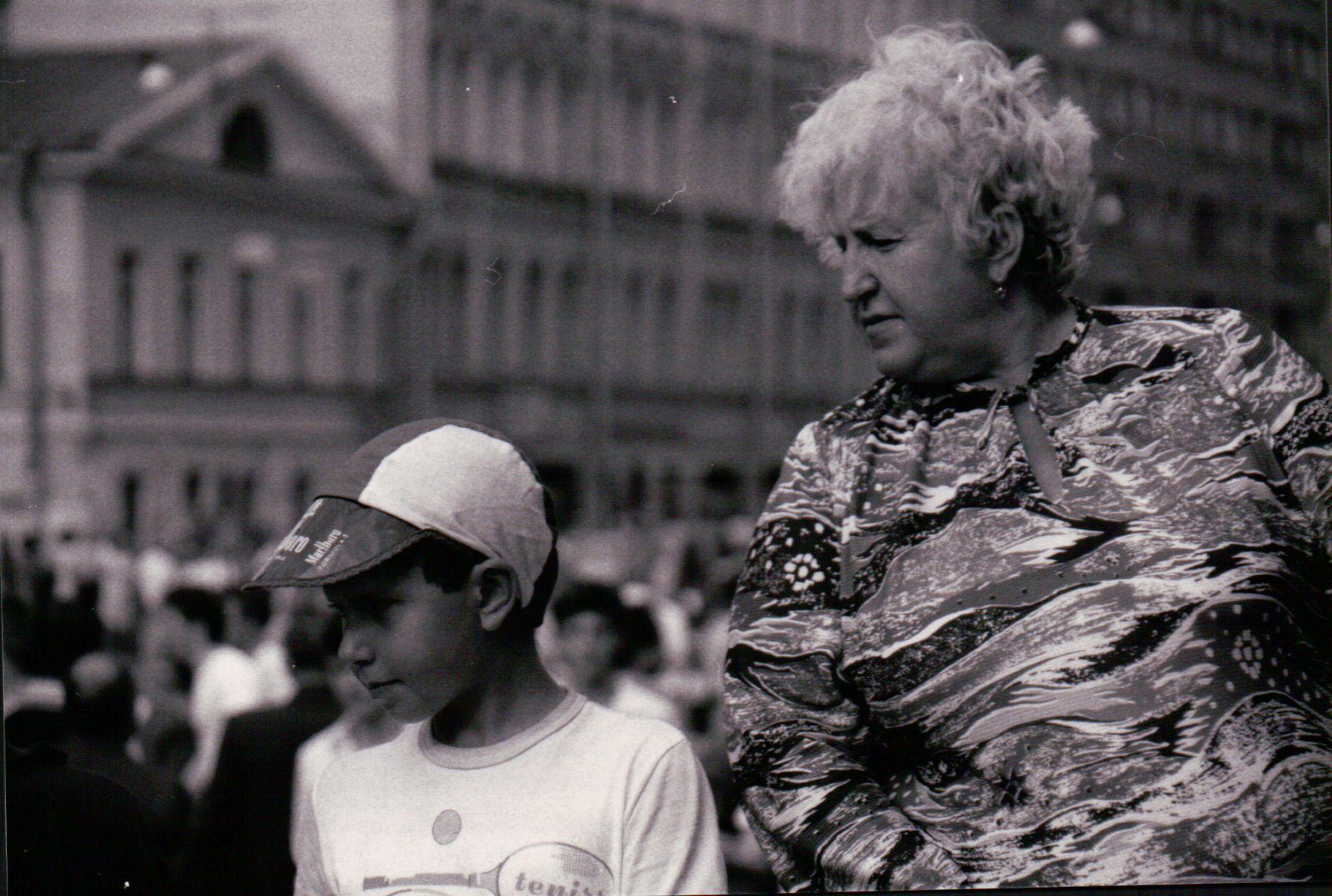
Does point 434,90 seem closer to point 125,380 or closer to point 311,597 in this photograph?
point 125,380

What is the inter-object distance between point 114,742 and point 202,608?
3532 millimetres

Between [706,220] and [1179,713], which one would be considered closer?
Result: [1179,713]

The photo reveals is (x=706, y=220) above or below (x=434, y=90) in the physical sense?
below

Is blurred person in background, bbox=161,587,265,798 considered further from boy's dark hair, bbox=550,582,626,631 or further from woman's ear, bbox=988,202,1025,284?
woman's ear, bbox=988,202,1025,284

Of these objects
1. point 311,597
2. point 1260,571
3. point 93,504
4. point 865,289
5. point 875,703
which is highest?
point 865,289

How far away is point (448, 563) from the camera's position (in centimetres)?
Answer: 198

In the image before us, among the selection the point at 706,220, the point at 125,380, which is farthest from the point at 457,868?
the point at 125,380

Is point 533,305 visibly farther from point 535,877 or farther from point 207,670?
point 207,670

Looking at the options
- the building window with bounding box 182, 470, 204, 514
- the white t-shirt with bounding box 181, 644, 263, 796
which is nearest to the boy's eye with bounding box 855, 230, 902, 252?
the building window with bounding box 182, 470, 204, 514

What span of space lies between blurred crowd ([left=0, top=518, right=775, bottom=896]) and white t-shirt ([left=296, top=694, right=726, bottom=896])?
0.12 m

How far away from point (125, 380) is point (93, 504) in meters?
0.56

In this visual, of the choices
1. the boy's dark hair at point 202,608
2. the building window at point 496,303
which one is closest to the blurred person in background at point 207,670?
the boy's dark hair at point 202,608

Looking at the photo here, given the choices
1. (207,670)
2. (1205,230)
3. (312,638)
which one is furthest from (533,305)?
(207,670)

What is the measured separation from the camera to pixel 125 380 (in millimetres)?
4184
